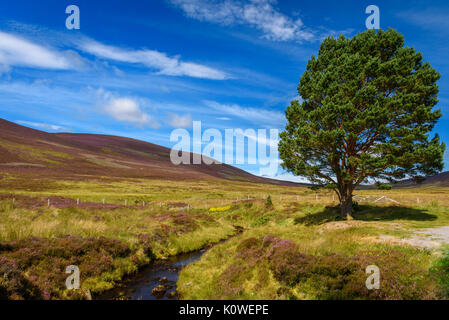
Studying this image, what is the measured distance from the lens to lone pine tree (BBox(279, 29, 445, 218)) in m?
17.0

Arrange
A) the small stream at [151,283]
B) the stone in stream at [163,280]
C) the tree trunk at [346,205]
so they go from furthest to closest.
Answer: the tree trunk at [346,205] < the stone in stream at [163,280] < the small stream at [151,283]

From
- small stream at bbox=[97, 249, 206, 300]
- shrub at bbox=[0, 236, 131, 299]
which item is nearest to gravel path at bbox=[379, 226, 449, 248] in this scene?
small stream at bbox=[97, 249, 206, 300]

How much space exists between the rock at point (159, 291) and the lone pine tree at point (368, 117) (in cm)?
1357

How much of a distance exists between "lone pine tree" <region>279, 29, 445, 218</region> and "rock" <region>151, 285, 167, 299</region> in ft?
44.5

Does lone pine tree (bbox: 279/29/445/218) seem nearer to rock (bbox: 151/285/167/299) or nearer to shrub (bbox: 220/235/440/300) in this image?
shrub (bbox: 220/235/440/300)

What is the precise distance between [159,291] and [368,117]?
17069 mm

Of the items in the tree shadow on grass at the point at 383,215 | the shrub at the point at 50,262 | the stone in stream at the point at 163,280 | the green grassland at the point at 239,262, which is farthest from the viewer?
the tree shadow on grass at the point at 383,215

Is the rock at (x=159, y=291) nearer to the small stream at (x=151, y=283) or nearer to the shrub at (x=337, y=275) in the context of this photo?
the small stream at (x=151, y=283)

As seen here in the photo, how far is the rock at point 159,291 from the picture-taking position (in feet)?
36.0

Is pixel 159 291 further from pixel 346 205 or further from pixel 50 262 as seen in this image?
pixel 346 205

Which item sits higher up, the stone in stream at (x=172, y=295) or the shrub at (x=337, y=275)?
the shrub at (x=337, y=275)

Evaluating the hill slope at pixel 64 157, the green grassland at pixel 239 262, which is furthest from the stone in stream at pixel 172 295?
the hill slope at pixel 64 157

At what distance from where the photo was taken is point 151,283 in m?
12.4
